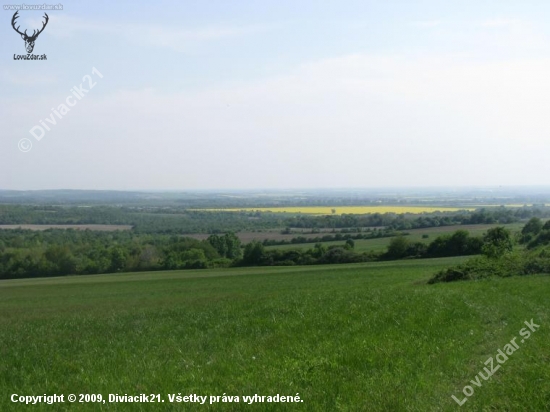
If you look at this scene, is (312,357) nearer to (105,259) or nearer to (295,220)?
(105,259)

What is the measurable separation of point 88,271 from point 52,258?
23.4 feet

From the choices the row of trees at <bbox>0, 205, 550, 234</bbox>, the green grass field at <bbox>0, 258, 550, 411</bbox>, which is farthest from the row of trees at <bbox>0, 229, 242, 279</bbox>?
the green grass field at <bbox>0, 258, 550, 411</bbox>

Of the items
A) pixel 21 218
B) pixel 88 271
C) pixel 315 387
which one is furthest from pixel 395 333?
pixel 21 218

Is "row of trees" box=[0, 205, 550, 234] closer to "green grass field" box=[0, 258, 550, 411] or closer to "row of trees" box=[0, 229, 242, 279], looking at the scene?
"row of trees" box=[0, 229, 242, 279]

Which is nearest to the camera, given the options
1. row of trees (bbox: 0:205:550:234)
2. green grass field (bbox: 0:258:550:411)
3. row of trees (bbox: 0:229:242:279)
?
green grass field (bbox: 0:258:550:411)

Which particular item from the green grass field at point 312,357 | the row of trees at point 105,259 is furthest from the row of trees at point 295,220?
the green grass field at point 312,357

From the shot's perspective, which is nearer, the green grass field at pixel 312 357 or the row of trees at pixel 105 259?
the green grass field at pixel 312 357

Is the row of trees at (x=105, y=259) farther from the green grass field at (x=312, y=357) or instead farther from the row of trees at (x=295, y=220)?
the green grass field at (x=312, y=357)

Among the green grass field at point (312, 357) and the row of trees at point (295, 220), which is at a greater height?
the green grass field at point (312, 357)

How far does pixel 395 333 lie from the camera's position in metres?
12.1

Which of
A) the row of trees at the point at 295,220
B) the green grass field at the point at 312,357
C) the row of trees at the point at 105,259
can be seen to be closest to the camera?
the green grass field at the point at 312,357

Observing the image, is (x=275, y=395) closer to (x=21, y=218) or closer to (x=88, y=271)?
(x=88, y=271)

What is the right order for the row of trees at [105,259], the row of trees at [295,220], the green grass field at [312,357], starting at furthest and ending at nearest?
the row of trees at [295,220] → the row of trees at [105,259] → the green grass field at [312,357]

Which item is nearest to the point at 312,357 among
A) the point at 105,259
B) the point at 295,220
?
the point at 105,259
